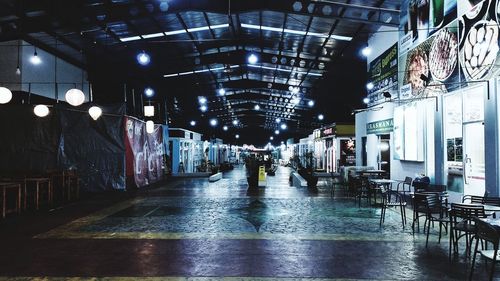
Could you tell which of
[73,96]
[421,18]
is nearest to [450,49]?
[421,18]

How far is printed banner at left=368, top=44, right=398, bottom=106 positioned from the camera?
12672 millimetres

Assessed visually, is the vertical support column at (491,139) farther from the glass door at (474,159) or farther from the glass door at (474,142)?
the glass door at (474,159)

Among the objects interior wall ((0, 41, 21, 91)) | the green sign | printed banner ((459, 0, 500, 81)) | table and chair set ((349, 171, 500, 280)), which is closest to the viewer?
table and chair set ((349, 171, 500, 280))

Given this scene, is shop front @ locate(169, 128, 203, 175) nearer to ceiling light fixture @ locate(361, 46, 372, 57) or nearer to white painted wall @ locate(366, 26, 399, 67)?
ceiling light fixture @ locate(361, 46, 372, 57)

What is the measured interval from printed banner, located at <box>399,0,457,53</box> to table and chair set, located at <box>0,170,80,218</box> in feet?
37.5

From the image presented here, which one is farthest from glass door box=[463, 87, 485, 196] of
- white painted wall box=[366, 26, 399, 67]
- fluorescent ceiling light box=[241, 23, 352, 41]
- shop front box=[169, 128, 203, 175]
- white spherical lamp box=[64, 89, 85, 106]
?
shop front box=[169, 128, 203, 175]

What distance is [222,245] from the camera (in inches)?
244

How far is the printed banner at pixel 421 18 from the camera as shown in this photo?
30.5 feet

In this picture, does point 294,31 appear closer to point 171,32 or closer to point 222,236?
point 171,32

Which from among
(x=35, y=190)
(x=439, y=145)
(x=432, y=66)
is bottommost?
(x=35, y=190)

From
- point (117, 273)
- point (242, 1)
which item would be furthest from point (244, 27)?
point (117, 273)

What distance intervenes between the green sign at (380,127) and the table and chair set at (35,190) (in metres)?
11.0

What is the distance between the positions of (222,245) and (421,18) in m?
8.68

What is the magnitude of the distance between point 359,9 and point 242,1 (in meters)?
3.69
